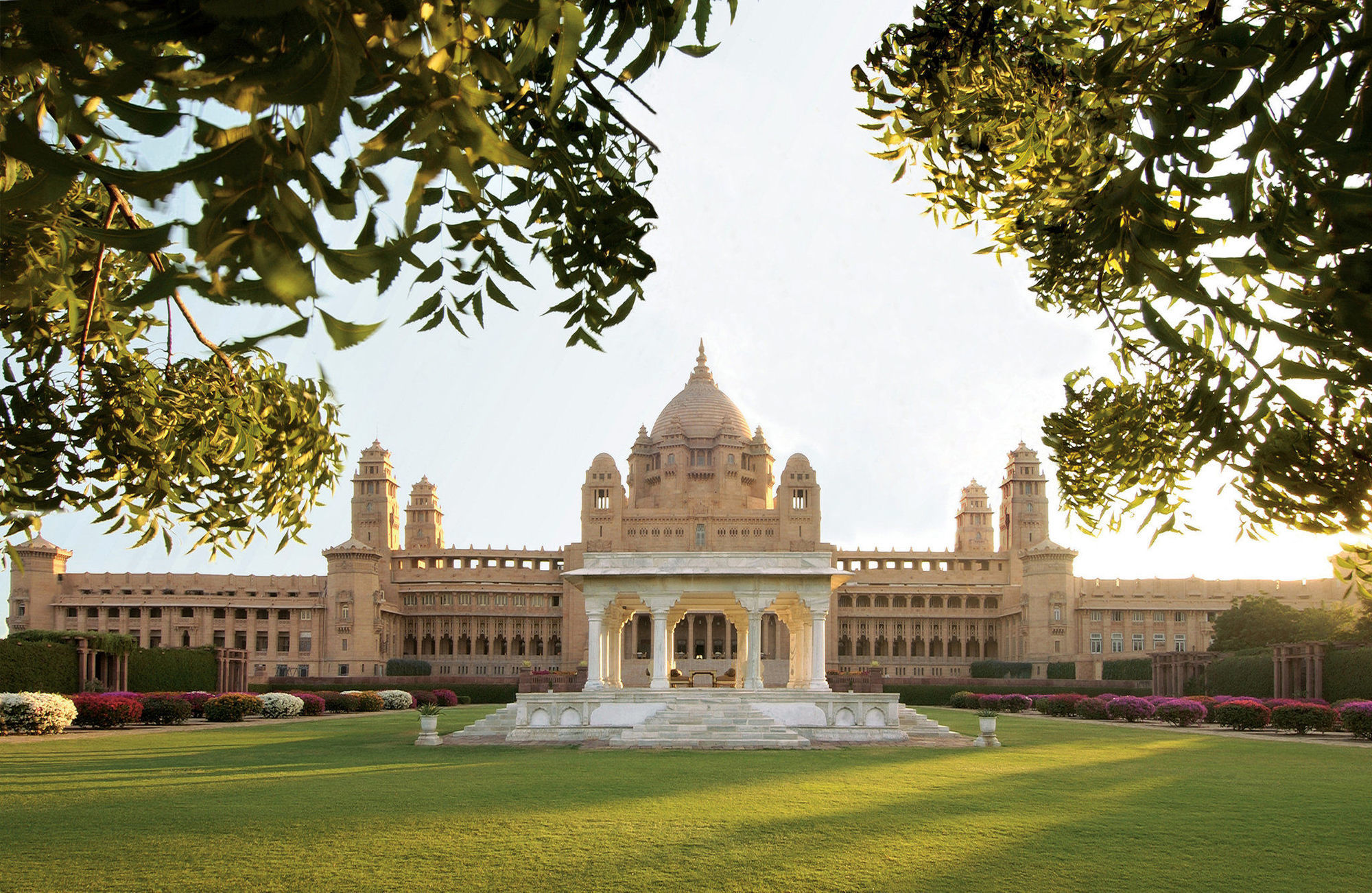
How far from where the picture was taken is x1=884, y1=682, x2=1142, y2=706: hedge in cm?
5134

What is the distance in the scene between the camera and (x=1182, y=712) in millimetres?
34219

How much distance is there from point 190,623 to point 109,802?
6711cm

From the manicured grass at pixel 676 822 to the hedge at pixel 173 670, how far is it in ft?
75.4

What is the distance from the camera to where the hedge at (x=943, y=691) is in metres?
51.3

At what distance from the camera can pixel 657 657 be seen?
30.5 m

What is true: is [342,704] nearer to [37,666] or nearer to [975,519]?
[37,666]

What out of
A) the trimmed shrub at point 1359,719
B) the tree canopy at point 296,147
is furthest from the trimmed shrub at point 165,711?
the trimmed shrub at point 1359,719

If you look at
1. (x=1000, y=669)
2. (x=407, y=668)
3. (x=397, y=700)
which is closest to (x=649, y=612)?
(x=407, y=668)

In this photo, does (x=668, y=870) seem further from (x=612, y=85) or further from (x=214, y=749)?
(x=214, y=749)

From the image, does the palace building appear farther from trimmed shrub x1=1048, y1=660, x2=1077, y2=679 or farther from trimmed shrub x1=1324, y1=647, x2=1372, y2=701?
trimmed shrub x1=1324, y1=647, x2=1372, y2=701

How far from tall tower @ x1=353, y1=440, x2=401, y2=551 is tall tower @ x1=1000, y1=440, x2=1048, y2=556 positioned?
44022 mm

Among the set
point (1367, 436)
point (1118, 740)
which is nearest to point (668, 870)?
point (1367, 436)

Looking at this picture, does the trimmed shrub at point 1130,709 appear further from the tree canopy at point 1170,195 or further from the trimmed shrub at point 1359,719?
the tree canopy at point 1170,195

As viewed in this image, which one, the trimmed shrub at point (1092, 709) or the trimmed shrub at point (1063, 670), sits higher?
the trimmed shrub at point (1092, 709)
